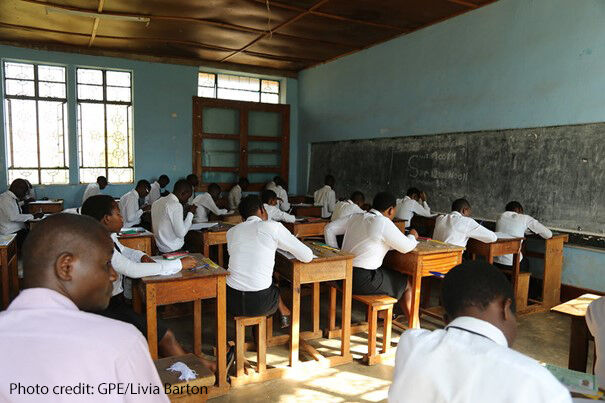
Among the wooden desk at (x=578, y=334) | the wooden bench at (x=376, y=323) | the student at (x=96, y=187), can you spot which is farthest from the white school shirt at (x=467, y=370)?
the student at (x=96, y=187)

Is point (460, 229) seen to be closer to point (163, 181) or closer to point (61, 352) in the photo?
point (61, 352)

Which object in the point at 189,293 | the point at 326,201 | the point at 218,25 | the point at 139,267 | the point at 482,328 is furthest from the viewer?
the point at 326,201

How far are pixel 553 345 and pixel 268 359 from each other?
237 cm

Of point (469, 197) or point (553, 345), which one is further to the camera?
point (469, 197)

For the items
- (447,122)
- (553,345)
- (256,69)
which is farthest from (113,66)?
(553,345)

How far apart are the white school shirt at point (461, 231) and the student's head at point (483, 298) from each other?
310cm

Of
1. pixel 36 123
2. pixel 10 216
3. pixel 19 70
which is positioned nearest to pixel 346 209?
pixel 10 216

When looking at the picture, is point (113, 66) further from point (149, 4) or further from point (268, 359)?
point (268, 359)

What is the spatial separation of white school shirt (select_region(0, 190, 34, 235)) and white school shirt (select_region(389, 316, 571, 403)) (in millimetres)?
5751

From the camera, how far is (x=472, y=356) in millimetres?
985

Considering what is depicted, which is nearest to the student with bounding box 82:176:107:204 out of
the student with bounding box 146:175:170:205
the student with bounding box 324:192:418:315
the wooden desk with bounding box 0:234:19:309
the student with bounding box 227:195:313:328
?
the student with bounding box 146:175:170:205

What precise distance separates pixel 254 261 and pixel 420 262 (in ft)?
4.47

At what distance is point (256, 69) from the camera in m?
9.58

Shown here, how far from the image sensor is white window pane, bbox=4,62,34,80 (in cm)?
771
